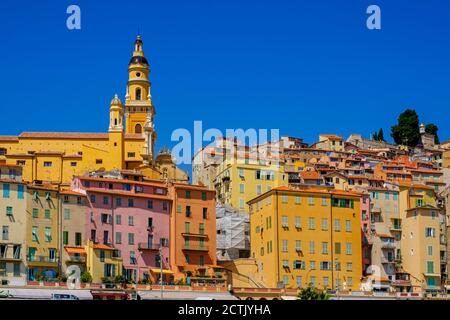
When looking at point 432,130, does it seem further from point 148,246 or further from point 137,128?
point 148,246

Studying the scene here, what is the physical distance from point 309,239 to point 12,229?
28229 mm

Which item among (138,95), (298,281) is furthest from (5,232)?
(138,95)

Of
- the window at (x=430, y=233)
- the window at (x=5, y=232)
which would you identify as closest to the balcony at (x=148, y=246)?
the window at (x=5, y=232)

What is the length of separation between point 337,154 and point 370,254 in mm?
49028

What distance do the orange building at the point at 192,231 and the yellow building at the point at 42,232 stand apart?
12.0m

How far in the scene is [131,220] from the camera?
8675cm

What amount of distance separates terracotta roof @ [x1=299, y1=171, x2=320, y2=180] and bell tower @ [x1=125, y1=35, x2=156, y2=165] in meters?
40.6

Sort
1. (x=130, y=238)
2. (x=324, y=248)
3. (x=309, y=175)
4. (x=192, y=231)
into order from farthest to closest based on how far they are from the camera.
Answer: (x=309, y=175) → (x=324, y=248) → (x=192, y=231) → (x=130, y=238)

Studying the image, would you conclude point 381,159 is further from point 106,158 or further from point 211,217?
point 211,217

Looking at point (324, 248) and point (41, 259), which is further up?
point (324, 248)

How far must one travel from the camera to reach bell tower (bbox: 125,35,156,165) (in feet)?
491

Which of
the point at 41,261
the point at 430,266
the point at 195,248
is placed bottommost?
the point at 430,266

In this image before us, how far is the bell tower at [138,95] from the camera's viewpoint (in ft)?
491

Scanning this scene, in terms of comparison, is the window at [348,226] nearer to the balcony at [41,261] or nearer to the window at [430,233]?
the window at [430,233]
